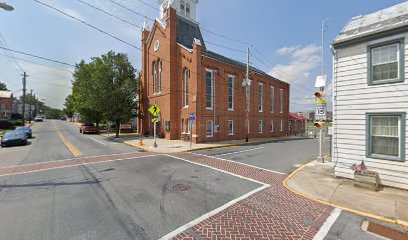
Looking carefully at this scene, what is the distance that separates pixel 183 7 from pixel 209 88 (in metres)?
17.6

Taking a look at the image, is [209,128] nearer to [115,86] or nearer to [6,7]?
[115,86]

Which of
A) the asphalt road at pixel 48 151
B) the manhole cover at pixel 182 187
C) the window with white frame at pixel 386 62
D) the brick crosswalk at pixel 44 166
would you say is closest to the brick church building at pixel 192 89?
the asphalt road at pixel 48 151

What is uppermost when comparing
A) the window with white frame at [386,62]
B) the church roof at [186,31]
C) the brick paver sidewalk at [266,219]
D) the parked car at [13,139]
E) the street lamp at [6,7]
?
the church roof at [186,31]

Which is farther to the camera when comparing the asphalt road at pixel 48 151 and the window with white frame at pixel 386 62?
the asphalt road at pixel 48 151

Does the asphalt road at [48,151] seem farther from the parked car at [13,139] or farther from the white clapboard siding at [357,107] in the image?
the white clapboard siding at [357,107]

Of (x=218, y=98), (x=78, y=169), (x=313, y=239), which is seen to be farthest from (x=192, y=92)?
(x=313, y=239)

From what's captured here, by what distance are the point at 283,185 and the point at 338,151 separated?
3.02m

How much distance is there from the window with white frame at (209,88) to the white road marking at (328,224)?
1698 centimetres

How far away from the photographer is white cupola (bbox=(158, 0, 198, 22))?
2922 cm

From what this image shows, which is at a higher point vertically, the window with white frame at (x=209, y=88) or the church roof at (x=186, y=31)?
the church roof at (x=186, y=31)

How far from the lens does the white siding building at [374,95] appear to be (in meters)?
6.36

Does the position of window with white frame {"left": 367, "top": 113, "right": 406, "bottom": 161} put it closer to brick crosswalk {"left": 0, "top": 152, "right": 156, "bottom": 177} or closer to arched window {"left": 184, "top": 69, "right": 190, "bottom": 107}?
brick crosswalk {"left": 0, "top": 152, "right": 156, "bottom": 177}

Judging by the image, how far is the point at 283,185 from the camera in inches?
277

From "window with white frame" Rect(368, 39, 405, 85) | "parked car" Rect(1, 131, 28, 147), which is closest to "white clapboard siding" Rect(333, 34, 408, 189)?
"window with white frame" Rect(368, 39, 405, 85)
